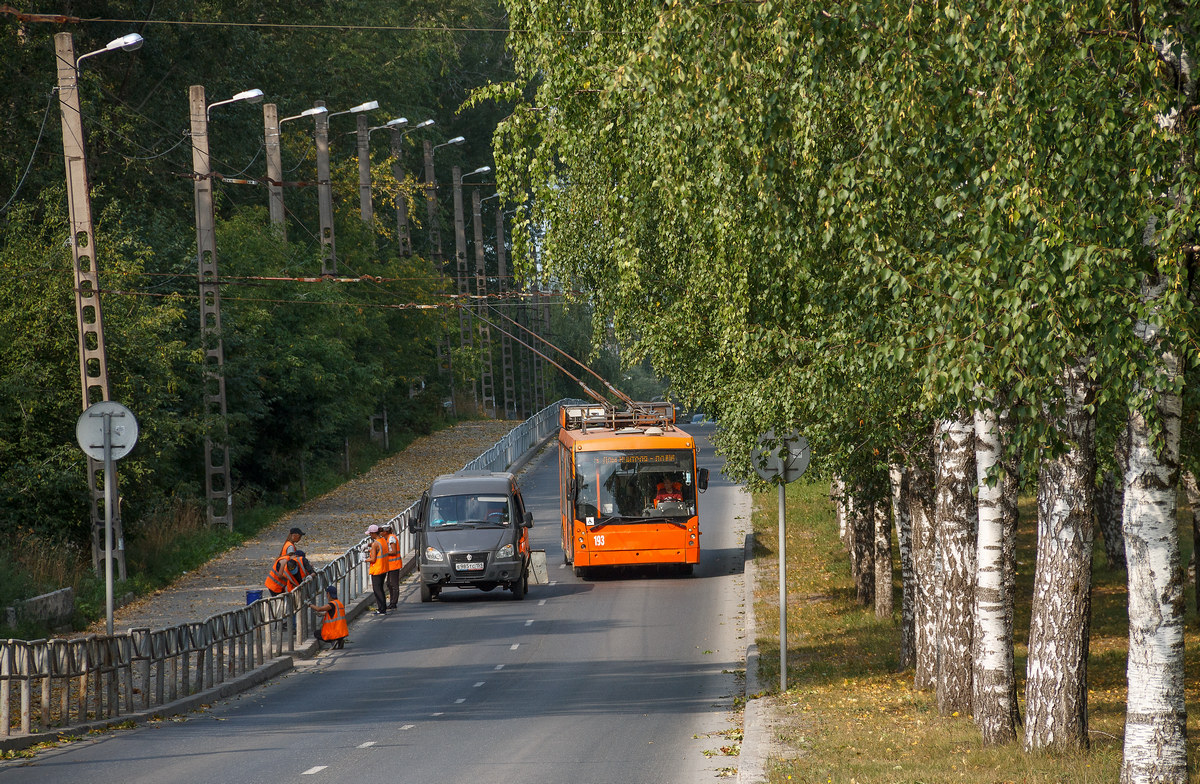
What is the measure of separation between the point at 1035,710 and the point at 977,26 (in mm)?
5222

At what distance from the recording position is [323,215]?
Result: 4191 cm

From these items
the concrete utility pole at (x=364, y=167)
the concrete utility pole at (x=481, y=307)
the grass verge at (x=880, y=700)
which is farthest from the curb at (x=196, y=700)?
the concrete utility pole at (x=481, y=307)

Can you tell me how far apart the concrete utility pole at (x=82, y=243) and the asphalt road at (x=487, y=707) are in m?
5.25

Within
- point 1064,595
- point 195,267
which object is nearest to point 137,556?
point 195,267

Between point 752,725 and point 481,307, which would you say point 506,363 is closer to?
point 481,307

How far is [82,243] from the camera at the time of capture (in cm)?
2080

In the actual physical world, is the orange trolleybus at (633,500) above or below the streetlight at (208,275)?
below

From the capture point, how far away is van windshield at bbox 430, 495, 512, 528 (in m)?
26.5

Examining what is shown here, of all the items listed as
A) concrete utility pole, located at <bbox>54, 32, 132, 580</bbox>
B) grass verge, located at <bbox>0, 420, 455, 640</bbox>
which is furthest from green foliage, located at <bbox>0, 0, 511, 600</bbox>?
concrete utility pole, located at <bbox>54, 32, 132, 580</bbox>

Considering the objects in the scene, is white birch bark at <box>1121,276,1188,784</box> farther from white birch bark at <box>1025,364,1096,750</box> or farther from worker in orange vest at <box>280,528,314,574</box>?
worker in orange vest at <box>280,528,314,574</box>

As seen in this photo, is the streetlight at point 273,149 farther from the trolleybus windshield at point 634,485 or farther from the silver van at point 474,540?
the trolleybus windshield at point 634,485

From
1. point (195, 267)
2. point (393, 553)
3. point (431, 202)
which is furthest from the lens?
point (431, 202)

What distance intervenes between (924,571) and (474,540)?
1321 cm

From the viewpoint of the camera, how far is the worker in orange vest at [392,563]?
2447cm
